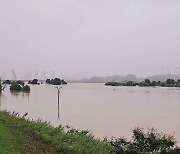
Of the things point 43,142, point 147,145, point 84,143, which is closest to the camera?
point 147,145

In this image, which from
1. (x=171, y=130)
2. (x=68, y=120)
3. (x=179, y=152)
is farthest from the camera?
(x=68, y=120)

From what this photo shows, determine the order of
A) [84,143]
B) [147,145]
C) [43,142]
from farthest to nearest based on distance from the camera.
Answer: [84,143] < [43,142] < [147,145]

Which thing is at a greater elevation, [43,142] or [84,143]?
→ [43,142]

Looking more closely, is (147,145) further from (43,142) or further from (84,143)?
(43,142)

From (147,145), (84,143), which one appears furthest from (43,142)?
(147,145)

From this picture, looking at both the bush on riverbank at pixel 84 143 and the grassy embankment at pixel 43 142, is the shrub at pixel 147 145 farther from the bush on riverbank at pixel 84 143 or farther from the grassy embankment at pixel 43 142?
the grassy embankment at pixel 43 142

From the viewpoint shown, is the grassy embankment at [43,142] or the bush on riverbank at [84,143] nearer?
the bush on riverbank at [84,143]

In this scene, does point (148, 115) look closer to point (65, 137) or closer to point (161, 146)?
point (65, 137)

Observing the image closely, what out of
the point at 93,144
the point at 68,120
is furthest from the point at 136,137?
the point at 68,120

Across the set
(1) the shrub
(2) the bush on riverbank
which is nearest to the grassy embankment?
(2) the bush on riverbank

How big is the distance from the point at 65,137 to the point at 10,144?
277cm

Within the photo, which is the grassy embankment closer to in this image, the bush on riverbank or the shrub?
the bush on riverbank

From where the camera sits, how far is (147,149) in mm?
8367

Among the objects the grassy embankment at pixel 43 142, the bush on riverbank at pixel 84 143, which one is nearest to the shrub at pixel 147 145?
the bush on riverbank at pixel 84 143
